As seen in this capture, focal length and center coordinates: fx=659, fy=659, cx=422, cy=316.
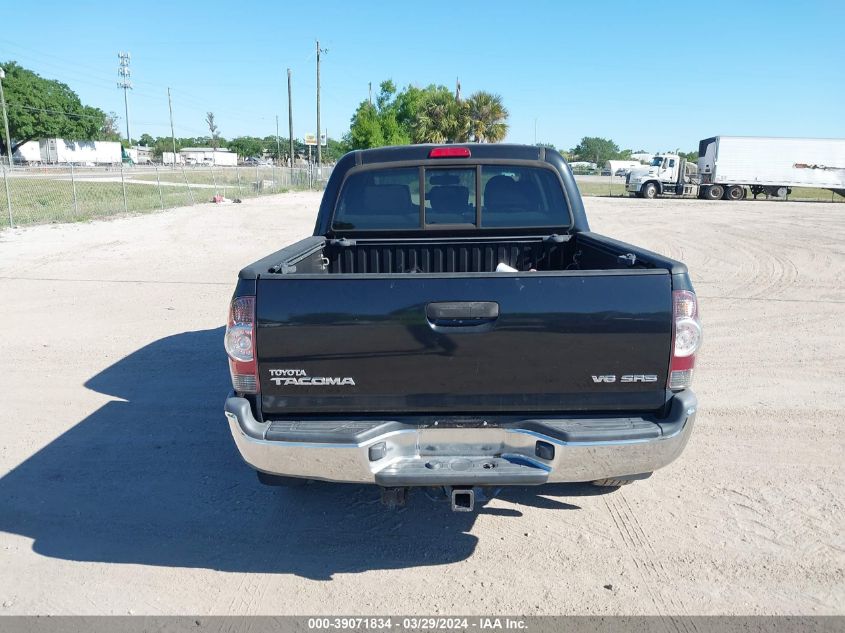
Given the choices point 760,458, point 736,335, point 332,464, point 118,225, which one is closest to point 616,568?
point 332,464

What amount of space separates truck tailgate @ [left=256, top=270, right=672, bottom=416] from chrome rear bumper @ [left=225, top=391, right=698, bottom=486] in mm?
125

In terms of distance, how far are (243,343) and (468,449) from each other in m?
1.14

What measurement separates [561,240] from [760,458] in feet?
6.74

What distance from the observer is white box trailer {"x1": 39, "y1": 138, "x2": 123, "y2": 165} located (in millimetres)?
93750

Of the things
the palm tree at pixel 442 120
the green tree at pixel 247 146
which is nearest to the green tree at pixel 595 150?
the green tree at pixel 247 146

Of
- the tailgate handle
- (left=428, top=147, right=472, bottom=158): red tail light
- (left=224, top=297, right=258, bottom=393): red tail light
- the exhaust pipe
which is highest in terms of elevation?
(left=428, top=147, right=472, bottom=158): red tail light

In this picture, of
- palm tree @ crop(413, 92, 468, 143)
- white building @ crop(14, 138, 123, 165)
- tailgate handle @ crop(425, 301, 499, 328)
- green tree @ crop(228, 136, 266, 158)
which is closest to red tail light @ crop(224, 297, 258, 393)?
tailgate handle @ crop(425, 301, 499, 328)

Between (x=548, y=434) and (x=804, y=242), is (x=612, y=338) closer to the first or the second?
(x=548, y=434)

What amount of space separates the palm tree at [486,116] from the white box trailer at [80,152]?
214 ft

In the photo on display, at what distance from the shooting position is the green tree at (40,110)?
87.7 m

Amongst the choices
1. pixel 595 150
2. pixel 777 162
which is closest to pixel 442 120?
pixel 777 162

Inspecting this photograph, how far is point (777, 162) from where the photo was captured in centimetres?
3984

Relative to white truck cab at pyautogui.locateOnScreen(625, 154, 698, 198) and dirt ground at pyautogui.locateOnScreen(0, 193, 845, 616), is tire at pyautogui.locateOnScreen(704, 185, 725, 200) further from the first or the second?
dirt ground at pyautogui.locateOnScreen(0, 193, 845, 616)

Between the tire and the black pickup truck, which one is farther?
the tire
